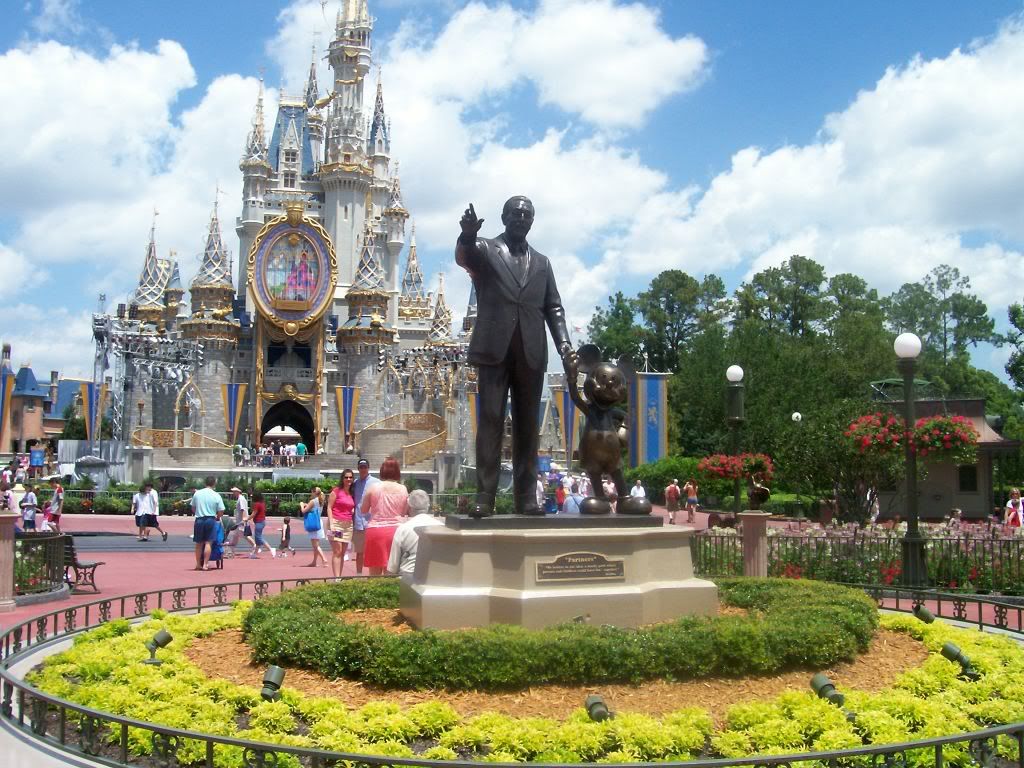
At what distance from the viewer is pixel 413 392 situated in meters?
61.1

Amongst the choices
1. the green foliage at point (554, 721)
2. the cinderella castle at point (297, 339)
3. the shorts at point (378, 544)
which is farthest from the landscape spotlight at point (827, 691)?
the cinderella castle at point (297, 339)

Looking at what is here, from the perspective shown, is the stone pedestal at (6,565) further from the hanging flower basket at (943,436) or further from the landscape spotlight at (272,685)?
the hanging flower basket at (943,436)

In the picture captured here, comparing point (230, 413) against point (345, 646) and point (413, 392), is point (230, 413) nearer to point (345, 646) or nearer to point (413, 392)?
point (413, 392)

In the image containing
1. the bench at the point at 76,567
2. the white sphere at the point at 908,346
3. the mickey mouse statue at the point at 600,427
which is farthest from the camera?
the bench at the point at 76,567

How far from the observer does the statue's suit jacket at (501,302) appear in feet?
28.2

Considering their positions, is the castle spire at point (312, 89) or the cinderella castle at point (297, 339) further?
the castle spire at point (312, 89)

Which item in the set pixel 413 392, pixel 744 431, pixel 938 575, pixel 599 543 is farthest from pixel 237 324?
pixel 599 543

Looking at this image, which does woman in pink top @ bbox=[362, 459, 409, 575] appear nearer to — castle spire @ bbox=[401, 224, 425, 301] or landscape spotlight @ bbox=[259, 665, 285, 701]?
landscape spotlight @ bbox=[259, 665, 285, 701]

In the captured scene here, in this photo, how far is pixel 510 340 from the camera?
28.5 feet

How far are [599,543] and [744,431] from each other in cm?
3442

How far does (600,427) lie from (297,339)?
52831 millimetres

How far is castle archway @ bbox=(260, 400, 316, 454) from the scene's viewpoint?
62.2 m

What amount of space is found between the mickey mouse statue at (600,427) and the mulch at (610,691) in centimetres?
221

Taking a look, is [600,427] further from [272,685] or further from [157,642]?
[157,642]
